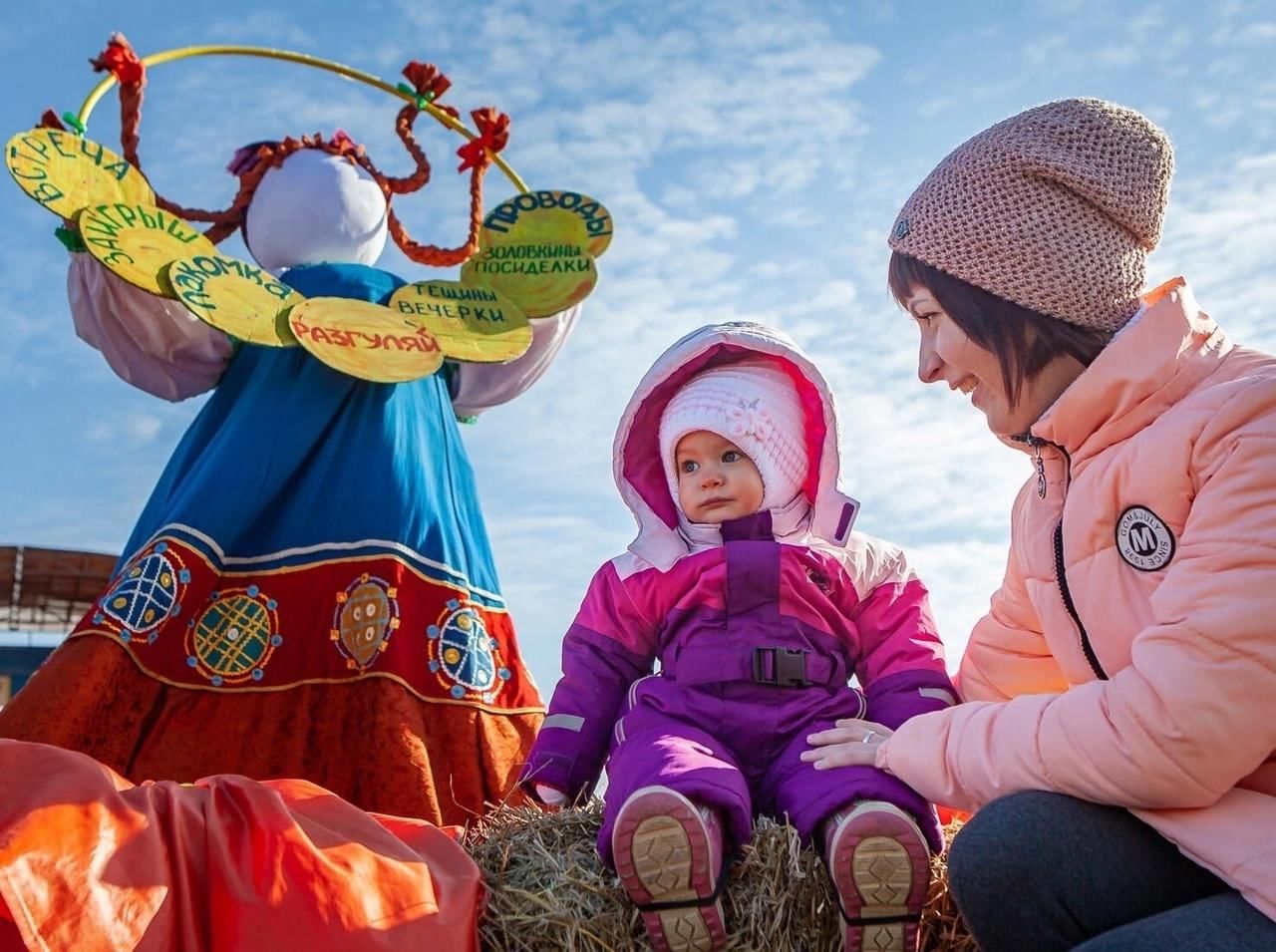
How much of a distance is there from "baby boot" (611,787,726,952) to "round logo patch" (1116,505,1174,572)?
2.16 feet

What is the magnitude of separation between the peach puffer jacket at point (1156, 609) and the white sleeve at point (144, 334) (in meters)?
2.62

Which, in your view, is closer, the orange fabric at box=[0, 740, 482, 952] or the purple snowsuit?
the orange fabric at box=[0, 740, 482, 952]

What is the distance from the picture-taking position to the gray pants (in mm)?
1435

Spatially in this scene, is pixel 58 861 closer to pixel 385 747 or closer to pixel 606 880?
pixel 606 880

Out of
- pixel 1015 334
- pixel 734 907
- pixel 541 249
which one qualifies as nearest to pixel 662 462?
pixel 1015 334

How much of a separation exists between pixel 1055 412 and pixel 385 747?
77.2 inches

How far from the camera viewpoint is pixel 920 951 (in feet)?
5.82

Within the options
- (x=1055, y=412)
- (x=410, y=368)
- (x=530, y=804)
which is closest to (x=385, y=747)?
(x=530, y=804)

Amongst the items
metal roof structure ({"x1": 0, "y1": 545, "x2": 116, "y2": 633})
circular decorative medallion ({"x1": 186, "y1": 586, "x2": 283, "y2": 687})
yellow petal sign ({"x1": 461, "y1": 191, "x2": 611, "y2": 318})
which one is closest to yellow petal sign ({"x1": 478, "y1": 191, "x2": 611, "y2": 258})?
yellow petal sign ({"x1": 461, "y1": 191, "x2": 611, "y2": 318})

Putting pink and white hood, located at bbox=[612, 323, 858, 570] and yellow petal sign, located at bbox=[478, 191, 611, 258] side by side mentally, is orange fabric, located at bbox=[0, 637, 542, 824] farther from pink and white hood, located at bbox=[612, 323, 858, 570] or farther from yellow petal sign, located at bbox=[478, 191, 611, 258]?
yellow petal sign, located at bbox=[478, 191, 611, 258]

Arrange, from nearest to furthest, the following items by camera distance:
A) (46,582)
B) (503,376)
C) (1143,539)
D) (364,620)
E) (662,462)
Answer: (1143,539)
(662,462)
(364,620)
(503,376)
(46,582)

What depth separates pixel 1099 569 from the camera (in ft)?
5.36

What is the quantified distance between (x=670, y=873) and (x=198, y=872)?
612mm

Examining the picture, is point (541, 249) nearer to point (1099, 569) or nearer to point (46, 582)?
point (1099, 569)
